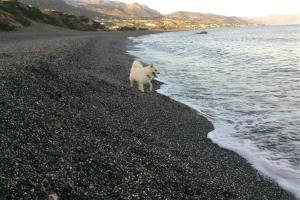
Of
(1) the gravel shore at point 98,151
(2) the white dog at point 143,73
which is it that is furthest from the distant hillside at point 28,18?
(1) the gravel shore at point 98,151

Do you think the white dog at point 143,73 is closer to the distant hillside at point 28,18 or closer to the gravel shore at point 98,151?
the gravel shore at point 98,151

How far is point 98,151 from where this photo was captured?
29.0ft

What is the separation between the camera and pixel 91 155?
846cm

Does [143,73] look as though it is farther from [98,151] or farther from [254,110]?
[98,151]

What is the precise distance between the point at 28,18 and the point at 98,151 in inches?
2853

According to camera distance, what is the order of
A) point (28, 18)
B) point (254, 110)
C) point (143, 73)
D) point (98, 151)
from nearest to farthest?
1. point (98, 151)
2. point (254, 110)
3. point (143, 73)
4. point (28, 18)

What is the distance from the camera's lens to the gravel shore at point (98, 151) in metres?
6.92

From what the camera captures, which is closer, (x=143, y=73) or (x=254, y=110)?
(x=254, y=110)

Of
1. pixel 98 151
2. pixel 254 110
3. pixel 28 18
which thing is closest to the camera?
pixel 98 151

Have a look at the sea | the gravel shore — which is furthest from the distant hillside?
the gravel shore

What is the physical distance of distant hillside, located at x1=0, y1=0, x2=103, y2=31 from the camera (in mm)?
61344

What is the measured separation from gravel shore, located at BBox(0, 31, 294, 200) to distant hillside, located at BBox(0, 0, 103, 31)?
45.9 m

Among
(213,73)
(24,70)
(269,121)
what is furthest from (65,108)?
(213,73)

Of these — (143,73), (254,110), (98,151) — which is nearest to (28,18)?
(143,73)
